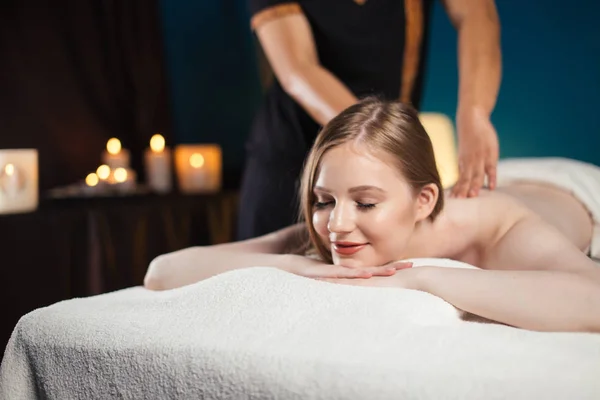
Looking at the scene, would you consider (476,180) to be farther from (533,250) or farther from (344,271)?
(344,271)

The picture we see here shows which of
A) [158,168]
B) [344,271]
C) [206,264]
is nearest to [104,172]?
[158,168]

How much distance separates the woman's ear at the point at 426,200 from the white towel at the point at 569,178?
456mm

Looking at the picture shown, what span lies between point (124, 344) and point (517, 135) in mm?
2050

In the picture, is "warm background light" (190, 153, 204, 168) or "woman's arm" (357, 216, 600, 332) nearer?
"woman's arm" (357, 216, 600, 332)

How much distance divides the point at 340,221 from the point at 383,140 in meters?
0.17

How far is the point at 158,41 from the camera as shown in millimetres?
2980

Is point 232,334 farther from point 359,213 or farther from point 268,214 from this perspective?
point 268,214

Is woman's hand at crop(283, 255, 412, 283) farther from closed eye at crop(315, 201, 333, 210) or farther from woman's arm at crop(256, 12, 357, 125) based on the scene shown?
woman's arm at crop(256, 12, 357, 125)

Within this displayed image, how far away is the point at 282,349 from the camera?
790 millimetres

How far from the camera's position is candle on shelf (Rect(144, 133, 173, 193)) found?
2.72 m

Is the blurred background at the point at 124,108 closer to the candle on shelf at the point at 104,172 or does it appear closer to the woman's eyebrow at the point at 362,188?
the candle on shelf at the point at 104,172

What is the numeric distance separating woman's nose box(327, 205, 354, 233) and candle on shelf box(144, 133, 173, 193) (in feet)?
5.47

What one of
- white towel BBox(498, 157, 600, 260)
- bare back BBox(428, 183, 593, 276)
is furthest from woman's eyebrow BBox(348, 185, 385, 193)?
white towel BBox(498, 157, 600, 260)

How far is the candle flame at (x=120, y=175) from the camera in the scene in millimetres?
2516
